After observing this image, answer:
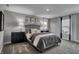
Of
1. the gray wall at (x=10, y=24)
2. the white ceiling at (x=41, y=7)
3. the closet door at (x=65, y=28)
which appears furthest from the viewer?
the closet door at (x=65, y=28)

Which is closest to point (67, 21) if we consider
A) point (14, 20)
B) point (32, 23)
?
point (32, 23)

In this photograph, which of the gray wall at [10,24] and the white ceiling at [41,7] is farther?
the gray wall at [10,24]

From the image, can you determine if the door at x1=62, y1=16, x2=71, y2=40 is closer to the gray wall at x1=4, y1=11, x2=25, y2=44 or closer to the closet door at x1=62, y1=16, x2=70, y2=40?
Answer: the closet door at x1=62, y1=16, x2=70, y2=40

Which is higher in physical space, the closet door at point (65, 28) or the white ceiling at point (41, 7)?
the white ceiling at point (41, 7)

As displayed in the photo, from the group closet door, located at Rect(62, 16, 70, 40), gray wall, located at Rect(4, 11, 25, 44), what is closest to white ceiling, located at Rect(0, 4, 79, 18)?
gray wall, located at Rect(4, 11, 25, 44)

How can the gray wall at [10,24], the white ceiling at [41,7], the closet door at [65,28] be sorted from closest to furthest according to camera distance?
the white ceiling at [41,7] → the gray wall at [10,24] → the closet door at [65,28]

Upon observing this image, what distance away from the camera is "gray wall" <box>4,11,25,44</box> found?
4699mm

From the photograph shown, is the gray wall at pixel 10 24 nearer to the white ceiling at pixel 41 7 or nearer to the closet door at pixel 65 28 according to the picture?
the white ceiling at pixel 41 7

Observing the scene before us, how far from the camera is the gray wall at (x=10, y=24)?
15.4 ft

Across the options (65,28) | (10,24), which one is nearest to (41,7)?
(10,24)

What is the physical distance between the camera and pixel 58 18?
7109 mm

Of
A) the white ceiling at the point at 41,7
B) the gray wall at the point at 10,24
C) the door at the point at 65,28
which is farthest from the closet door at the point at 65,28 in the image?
the gray wall at the point at 10,24

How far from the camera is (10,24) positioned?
4.92 meters

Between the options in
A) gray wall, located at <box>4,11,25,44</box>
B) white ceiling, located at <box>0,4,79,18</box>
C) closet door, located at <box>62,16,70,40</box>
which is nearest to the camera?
white ceiling, located at <box>0,4,79,18</box>
